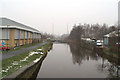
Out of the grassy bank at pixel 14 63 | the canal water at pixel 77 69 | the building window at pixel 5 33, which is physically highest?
the building window at pixel 5 33

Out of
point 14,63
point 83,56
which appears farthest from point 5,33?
point 83,56

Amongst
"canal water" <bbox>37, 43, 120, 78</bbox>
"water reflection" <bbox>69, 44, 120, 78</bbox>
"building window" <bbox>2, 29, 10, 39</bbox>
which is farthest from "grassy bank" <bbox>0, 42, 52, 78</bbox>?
"building window" <bbox>2, 29, 10, 39</bbox>

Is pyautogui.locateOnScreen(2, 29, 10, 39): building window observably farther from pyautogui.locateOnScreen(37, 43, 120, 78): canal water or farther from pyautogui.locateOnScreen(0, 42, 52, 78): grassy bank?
pyautogui.locateOnScreen(37, 43, 120, 78): canal water

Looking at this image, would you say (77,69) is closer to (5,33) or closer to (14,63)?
(14,63)

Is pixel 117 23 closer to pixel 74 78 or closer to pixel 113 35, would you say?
pixel 113 35

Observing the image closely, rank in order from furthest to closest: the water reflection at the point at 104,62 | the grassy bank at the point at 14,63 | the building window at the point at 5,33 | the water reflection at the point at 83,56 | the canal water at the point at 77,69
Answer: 1. the building window at the point at 5,33
2. the water reflection at the point at 83,56
3. the water reflection at the point at 104,62
4. the canal water at the point at 77,69
5. the grassy bank at the point at 14,63

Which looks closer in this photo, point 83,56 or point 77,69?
point 77,69

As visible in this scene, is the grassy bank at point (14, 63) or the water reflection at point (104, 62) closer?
the grassy bank at point (14, 63)

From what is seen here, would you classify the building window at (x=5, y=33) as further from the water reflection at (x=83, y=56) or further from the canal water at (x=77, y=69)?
the water reflection at (x=83, y=56)

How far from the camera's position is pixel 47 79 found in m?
6.61

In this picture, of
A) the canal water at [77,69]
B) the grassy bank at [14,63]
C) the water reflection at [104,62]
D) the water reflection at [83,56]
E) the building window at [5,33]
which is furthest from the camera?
the building window at [5,33]

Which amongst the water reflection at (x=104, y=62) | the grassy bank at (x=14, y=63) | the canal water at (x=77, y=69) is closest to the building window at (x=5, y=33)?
the grassy bank at (x=14, y=63)

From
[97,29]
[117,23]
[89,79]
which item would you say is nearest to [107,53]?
[117,23]

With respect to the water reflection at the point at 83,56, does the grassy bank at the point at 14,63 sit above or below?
above
